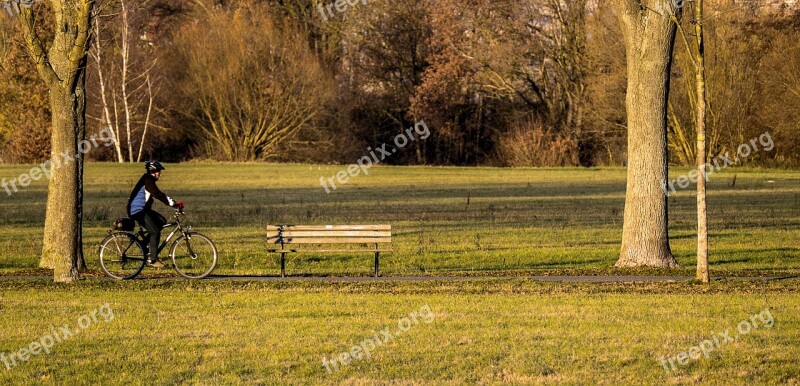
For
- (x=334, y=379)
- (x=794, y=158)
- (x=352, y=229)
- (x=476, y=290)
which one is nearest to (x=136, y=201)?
(x=352, y=229)

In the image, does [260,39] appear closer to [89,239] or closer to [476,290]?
[89,239]

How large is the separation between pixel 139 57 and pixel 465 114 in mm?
20382

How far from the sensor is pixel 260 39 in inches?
2665

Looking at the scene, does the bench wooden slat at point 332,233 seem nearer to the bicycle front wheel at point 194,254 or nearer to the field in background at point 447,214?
the field in background at point 447,214

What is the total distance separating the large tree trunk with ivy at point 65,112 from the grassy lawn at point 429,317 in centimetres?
68

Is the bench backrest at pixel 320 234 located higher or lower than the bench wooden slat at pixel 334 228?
lower
